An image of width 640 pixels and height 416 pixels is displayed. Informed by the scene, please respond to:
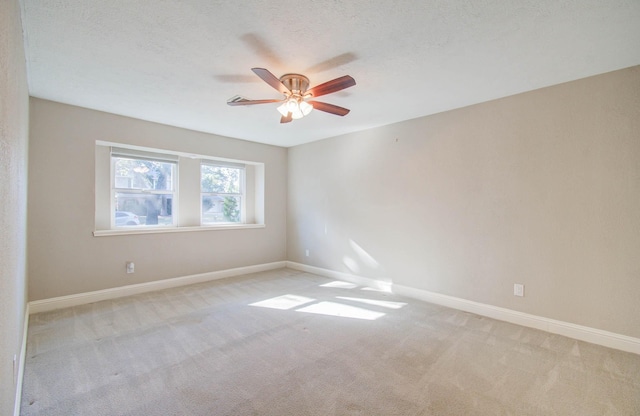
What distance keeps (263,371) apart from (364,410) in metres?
0.81

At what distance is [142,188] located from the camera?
425 centimetres

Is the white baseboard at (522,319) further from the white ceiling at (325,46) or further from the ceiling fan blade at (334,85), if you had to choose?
the ceiling fan blade at (334,85)

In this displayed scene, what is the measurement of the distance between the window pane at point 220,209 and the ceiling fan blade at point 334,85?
3.21 m

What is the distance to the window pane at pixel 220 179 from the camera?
16.2ft

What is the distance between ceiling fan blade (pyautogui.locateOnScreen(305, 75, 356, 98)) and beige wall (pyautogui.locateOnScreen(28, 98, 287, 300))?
2.88 m

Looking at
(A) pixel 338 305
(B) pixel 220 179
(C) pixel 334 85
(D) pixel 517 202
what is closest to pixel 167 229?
(B) pixel 220 179

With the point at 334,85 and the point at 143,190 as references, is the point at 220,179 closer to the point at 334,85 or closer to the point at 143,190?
the point at 143,190

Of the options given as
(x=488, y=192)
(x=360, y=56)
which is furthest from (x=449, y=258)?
(x=360, y=56)

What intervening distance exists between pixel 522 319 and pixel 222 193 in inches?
183

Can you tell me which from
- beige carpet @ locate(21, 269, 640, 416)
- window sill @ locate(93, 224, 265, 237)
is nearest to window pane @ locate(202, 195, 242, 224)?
window sill @ locate(93, 224, 265, 237)

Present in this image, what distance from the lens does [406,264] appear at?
3986 millimetres

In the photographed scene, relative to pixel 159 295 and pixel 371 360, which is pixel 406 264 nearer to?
pixel 371 360

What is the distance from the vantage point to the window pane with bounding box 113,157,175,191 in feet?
13.4

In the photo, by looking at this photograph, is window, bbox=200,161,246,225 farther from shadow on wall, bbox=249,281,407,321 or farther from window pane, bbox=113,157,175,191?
shadow on wall, bbox=249,281,407,321
